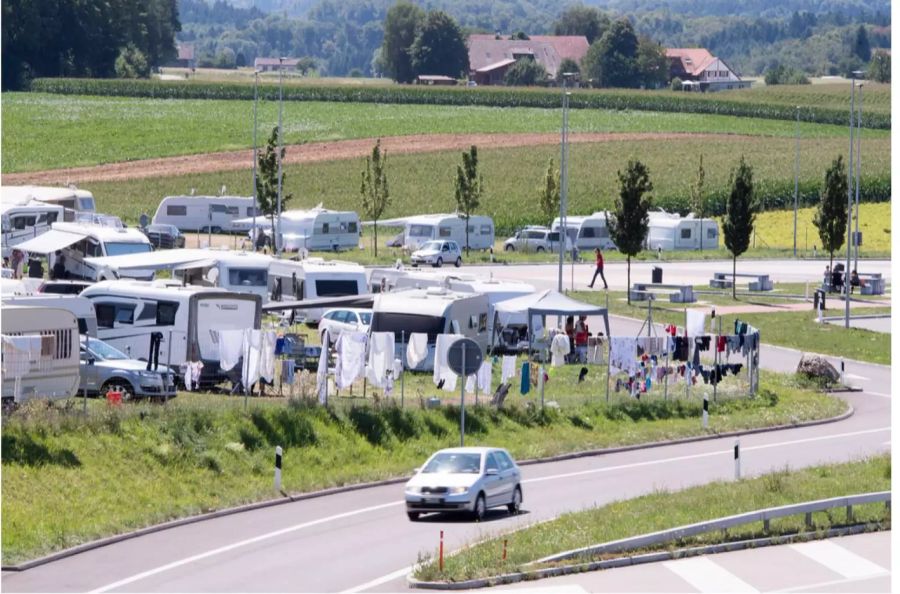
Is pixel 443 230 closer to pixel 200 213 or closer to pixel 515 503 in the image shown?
pixel 200 213

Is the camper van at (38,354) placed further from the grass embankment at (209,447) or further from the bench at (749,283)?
the bench at (749,283)

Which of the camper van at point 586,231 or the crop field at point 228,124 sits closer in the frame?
the camper van at point 586,231

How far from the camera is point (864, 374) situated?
47.0 meters

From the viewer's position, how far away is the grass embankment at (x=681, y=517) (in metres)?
22.1

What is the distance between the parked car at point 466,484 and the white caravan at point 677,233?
5680 centimetres

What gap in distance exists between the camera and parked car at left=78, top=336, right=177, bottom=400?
33375mm

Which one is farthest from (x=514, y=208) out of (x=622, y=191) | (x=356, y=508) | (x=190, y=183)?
(x=356, y=508)

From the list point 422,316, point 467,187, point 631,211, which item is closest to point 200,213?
point 467,187

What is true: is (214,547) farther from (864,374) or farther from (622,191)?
(622,191)

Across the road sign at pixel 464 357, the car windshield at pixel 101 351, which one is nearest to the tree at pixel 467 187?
the car windshield at pixel 101 351

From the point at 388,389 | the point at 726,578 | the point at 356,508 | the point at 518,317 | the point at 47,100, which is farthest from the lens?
the point at 47,100

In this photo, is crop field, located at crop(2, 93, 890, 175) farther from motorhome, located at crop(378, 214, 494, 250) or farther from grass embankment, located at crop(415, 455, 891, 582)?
grass embankment, located at crop(415, 455, 891, 582)

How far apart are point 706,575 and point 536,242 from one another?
5906 centimetres

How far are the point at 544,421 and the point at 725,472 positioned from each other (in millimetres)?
4992
